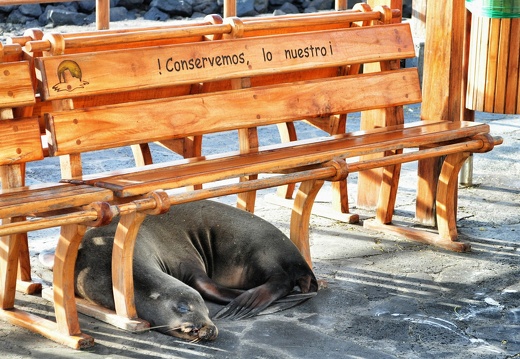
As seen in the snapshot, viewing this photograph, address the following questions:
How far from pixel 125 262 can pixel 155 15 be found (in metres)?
9.87

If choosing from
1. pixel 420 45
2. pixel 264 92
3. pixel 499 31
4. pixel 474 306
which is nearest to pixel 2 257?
pixel 264 92

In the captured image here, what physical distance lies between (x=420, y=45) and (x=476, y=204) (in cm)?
304

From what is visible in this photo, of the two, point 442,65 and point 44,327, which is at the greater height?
point 442,65

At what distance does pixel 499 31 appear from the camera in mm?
5930

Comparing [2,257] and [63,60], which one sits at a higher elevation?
[63,60]

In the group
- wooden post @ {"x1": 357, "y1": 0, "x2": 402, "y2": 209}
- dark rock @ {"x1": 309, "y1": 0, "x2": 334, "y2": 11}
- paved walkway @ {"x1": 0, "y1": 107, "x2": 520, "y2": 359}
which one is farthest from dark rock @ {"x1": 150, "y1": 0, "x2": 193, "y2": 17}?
paved walkway @ {"x1": 0, "y1": 107, "x2": 520, "y2": 359}

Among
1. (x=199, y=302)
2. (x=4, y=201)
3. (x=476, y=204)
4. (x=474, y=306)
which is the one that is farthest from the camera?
(x=476, y=204)

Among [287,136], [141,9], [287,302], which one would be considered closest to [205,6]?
[141,9]

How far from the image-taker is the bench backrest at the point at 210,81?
15.0ft

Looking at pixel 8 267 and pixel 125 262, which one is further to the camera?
pixel 8 267

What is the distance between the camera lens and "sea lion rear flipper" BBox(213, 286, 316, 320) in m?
4.56

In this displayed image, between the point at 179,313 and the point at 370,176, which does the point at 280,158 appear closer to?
the point at 179,313

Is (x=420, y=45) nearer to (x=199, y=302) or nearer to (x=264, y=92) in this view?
(x=264, y=92)

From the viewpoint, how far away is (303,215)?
5148 mm
